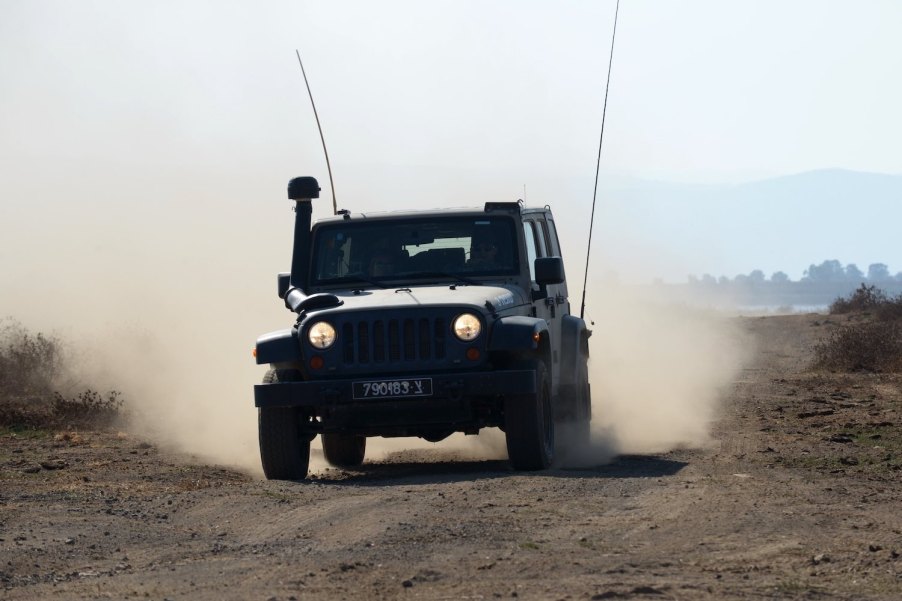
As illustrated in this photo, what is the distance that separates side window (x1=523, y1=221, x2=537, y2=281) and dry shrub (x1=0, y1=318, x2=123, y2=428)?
6.46m

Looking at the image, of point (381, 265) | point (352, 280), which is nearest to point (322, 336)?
point (352, 280)

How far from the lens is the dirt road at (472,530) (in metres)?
6.76

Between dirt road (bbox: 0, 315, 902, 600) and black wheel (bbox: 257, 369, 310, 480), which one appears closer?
dirt road (bbox: 0, 315, 902, 600)

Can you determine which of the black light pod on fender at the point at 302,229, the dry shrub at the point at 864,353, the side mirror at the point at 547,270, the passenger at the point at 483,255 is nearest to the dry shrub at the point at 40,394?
the black light pod on fender at the point at 302,229

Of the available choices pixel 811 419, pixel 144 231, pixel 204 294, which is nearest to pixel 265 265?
pixel 204 294

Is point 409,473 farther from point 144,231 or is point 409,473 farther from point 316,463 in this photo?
point 144,231

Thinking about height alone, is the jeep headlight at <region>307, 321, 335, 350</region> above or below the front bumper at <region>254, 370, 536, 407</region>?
above

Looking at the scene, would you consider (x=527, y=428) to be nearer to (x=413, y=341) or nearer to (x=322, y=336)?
(x=413, y=341)

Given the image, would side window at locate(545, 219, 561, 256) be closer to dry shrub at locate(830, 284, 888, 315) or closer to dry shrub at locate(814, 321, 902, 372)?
dry shrub at locate(814, 321, 902, 372)

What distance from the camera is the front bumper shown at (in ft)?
34.7

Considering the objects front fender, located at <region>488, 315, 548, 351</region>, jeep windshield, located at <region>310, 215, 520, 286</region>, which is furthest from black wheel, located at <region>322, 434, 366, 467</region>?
A: front fender, located at <region>488, 315, 548, 351</region>

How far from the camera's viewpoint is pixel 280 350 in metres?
10.9

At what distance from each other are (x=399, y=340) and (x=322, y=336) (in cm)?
55

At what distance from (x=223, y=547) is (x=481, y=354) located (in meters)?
3.27
